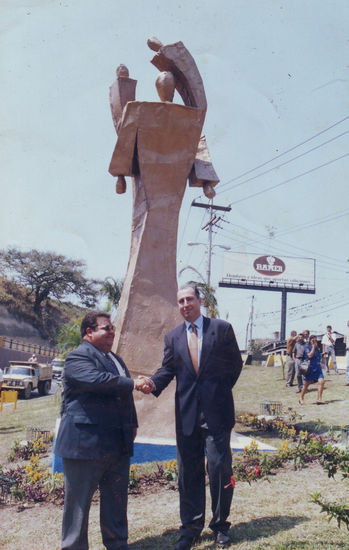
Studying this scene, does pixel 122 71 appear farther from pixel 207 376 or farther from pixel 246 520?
pixel 246 520

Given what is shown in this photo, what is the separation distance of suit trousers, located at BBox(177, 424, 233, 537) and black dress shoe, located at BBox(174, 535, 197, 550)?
0.08 feet

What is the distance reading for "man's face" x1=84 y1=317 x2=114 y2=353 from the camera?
329 cm

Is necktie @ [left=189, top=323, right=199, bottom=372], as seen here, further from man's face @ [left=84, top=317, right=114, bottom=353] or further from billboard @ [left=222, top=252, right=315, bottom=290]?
billboard @ [left=222, top=252, right=315, bottom=290]

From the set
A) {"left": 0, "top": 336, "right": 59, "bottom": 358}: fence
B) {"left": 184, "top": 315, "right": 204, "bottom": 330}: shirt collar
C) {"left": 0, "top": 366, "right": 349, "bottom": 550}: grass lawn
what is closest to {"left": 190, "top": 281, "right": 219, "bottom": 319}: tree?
{"left": 0, "top": 366, "right": 349, "bottom": 550}: grass lawn

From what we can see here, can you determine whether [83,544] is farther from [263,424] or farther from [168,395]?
[263,424]

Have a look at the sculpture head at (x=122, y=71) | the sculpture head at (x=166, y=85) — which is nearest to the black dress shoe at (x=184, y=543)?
the sculpture head at (x=166, y=85)

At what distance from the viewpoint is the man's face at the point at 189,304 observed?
376 centimetres

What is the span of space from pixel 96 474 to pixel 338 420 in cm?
623

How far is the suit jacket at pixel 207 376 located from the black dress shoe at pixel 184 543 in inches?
26.8

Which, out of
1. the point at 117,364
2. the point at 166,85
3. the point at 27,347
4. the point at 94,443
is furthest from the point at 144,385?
the point at 27,347

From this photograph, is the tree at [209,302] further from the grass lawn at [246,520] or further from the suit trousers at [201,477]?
the suit trousers at [201,477]

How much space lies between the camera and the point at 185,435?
11.6 ft

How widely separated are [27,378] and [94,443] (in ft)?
56.5

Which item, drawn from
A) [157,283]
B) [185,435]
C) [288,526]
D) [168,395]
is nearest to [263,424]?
[168,395]
